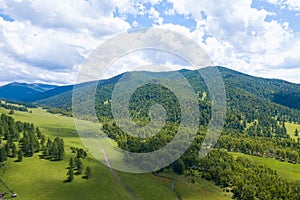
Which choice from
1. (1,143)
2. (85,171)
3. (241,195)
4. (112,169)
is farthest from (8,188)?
(241,195)

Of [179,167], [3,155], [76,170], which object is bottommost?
[76,170]

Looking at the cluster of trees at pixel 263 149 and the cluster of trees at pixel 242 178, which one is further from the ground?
the cluster of trees at pixel 263 149

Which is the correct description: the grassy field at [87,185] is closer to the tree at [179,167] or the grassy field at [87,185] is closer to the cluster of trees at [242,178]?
the cluster of trees at [242,178]

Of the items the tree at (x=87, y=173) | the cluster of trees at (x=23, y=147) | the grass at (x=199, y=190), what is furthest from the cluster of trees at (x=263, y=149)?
the cluster of trees at (x=23, y=147)

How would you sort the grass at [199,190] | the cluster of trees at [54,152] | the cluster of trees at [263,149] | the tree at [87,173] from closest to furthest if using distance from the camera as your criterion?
the grass at [199,190] < the tree at [87,173] < the cluster of trees at [54,152] < the cluster of trees at [263,149]

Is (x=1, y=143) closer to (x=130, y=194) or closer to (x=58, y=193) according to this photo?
(x=58, y=193)

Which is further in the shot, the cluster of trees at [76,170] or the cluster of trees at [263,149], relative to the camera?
the cluster of trees at [263,149]

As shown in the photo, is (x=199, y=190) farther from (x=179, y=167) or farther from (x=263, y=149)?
(x=263, y=149)

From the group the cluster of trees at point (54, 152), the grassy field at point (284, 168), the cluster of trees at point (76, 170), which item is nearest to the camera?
the cluster of trees at point (76, 170)

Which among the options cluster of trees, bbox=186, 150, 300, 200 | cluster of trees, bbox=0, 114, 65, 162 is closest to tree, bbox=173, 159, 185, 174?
cluster of trees, bbox=186, 150, 300, 200

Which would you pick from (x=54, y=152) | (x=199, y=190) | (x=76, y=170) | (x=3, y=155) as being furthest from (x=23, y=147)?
(x=199, y=190)

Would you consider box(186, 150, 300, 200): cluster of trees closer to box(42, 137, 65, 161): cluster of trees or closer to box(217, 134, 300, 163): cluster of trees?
box(217, 134, 300, 163): cluster of trees
